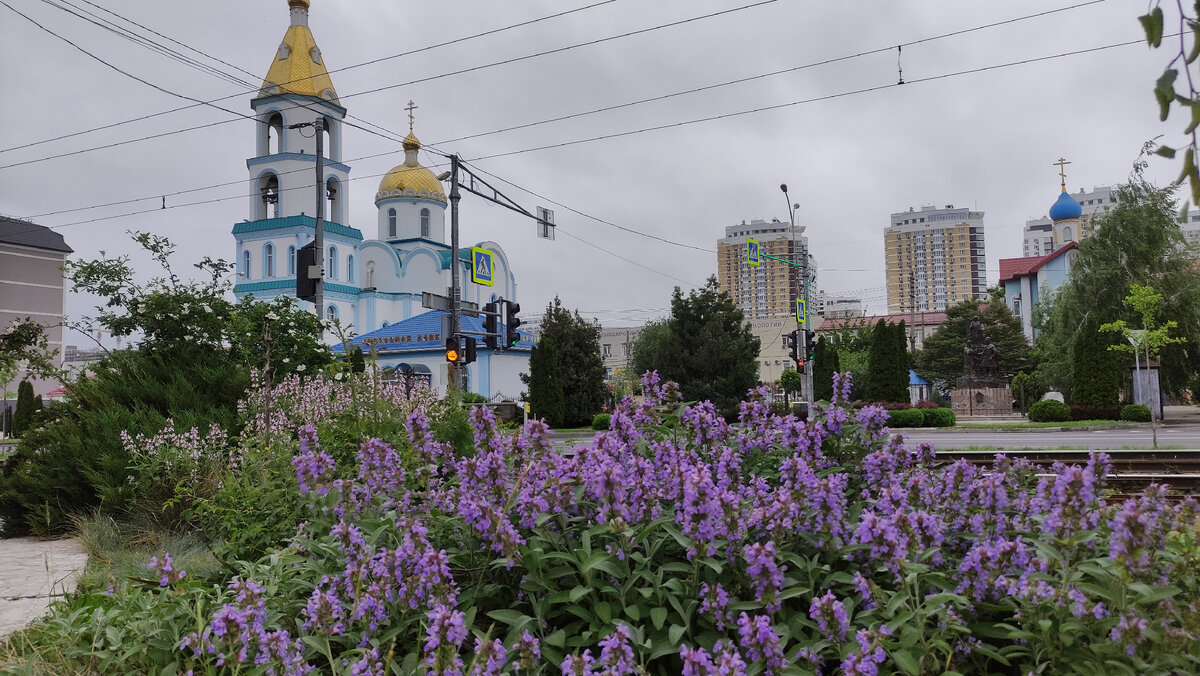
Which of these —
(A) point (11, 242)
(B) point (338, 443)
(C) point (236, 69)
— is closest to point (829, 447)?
(B) point (338, 443)

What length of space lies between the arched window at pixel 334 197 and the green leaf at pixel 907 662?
43.0 metres

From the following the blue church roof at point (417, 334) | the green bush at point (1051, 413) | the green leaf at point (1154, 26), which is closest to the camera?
the green leaf at point (1154, 26)

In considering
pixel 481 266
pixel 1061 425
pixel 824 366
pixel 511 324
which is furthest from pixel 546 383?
pixel 1061 425

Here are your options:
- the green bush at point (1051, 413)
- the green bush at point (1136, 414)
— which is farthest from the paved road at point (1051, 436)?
the green bush at point (1051, 413)

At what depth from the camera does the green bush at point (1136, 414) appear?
900 inches

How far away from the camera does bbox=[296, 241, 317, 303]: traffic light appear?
1198cm

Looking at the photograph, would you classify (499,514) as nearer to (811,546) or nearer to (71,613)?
(811,546)

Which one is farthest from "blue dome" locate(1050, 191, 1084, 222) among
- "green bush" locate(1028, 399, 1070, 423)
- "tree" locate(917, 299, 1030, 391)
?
"green bush" locate(1028, 399, 1070, 423)

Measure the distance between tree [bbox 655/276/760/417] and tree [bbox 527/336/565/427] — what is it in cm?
533

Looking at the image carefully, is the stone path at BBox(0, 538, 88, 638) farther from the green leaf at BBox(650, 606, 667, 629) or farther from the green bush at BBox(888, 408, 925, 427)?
the green bush at BBox(888, 408, 925, 427)

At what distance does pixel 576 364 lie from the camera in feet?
107

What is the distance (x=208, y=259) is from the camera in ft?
36.2

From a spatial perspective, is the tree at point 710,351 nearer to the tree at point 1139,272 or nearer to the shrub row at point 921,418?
the shrub row at point 921,418

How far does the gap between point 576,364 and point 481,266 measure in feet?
38.4
